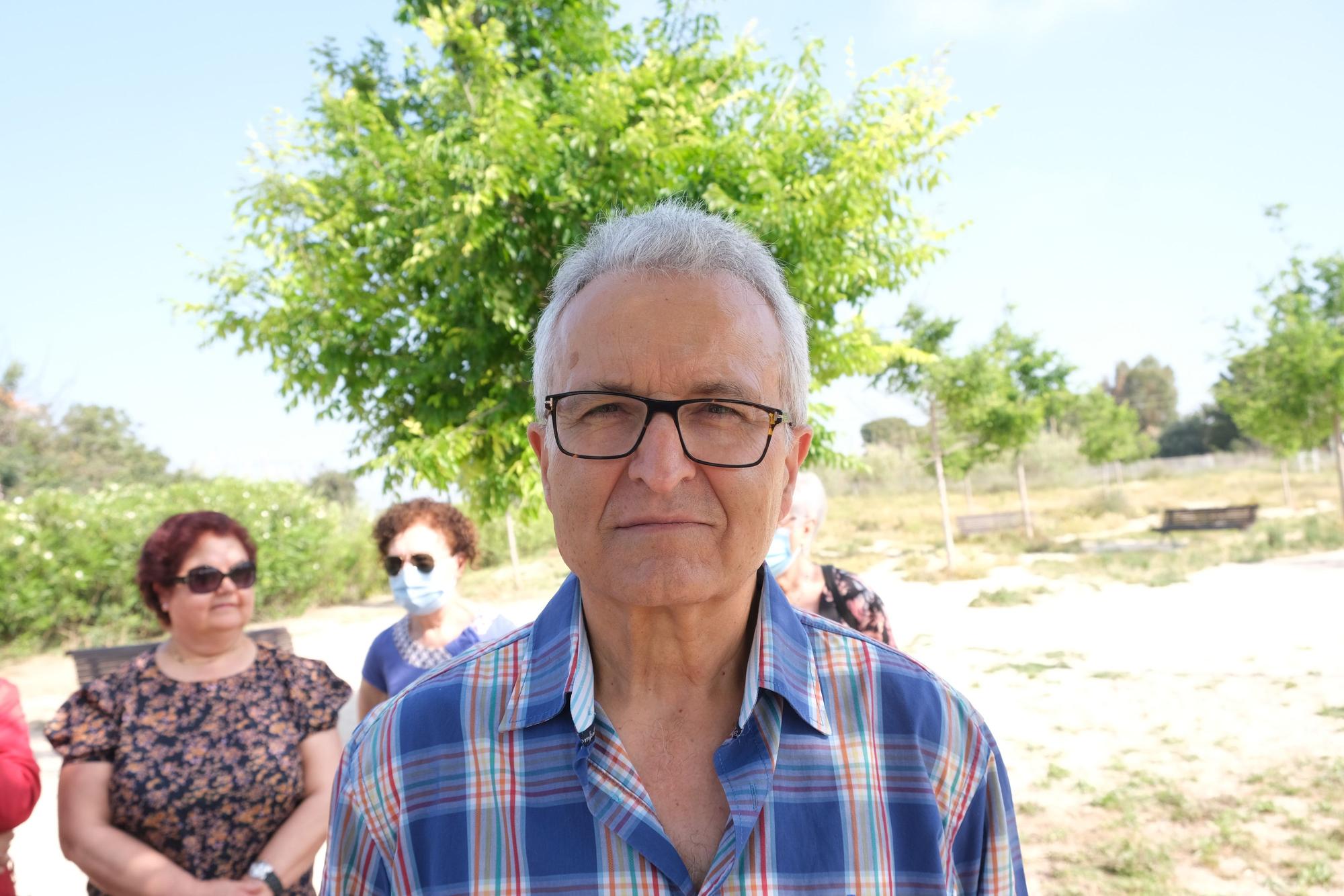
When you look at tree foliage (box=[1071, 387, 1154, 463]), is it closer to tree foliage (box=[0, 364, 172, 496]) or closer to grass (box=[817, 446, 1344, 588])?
grass (box=[817, 446, 1344, 588])

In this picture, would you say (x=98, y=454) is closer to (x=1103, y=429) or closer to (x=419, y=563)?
(x=1103, y=429)

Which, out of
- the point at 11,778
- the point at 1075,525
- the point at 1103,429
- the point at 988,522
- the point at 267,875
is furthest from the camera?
the point at 1103,429

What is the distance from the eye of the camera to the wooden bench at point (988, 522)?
21734 millimetres

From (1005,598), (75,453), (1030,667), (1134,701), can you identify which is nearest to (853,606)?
(1134,701)

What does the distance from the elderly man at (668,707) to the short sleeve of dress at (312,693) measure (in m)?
1.87

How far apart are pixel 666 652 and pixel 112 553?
14.4 meters

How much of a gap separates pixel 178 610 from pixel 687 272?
2.57 meters

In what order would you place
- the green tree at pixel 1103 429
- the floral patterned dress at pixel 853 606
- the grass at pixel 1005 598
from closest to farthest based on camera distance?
the floral patterned dress at pixel 853 606, the grass at pixel 1005 598, the green tree at pixel 1103 429

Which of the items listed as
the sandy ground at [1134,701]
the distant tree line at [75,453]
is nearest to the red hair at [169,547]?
the sandy ground at [1134,701]

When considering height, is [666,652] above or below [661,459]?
below

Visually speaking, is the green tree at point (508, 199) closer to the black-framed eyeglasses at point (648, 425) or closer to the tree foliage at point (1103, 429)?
the black-framed eyeglasses at point (648, 425)

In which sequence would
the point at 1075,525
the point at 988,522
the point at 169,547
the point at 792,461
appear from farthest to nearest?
1. the point at 1075,525
2. the point at 988,522
3. the point at 169,547
4. the point at 792,461

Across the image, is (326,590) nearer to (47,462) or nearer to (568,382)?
(568,382)

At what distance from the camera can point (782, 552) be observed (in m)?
3.70
